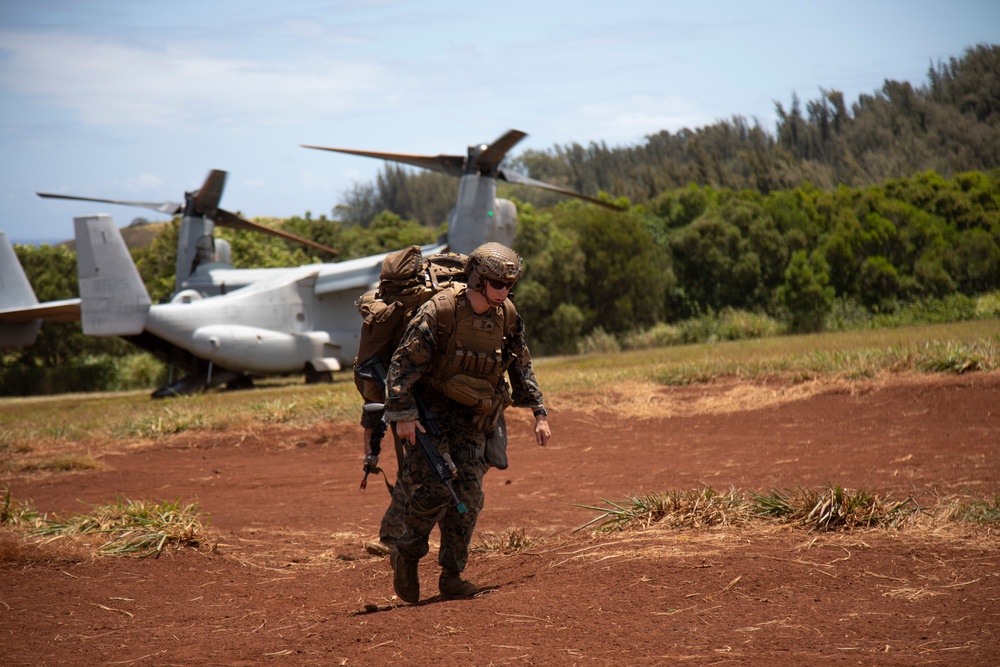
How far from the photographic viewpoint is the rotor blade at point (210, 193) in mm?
24062

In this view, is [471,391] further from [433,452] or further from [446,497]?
[446,497]

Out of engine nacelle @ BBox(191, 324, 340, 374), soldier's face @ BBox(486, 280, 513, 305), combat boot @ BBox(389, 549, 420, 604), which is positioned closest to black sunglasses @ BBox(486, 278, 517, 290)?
soldier's face @ BBox(486, 280, 513, 305)

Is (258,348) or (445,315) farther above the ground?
(445,315)

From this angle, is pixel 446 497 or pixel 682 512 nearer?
pixel 446 497

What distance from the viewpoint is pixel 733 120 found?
68000 mm

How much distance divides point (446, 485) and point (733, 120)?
219ft

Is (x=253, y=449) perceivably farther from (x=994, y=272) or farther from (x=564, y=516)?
(x=994, y=272)

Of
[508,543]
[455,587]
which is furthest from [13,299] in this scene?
[455,587]

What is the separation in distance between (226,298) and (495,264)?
17.9 meters

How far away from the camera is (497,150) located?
21.8 meters

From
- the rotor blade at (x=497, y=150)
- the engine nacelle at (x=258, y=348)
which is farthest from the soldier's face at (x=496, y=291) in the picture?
the engine nacelle at (x=258, y=348)

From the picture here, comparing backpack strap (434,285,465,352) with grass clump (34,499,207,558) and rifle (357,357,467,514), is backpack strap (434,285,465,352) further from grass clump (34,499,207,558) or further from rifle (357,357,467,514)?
grass clump (34,499,207,558)

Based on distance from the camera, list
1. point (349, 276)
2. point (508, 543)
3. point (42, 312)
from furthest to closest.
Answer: point (42, 312)
point (349, 276)
point (508, 543)

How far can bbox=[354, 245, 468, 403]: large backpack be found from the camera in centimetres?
586
